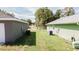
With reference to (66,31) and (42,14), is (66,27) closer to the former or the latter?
(66,31)

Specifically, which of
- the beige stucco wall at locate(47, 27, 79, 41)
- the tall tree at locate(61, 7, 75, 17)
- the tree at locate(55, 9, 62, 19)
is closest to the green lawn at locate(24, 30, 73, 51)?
the beige stucco wall at locate(47, 27, 79, 41)

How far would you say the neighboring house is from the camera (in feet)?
37.3

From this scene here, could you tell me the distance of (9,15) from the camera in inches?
488

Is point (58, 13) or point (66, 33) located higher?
point (58, 13)

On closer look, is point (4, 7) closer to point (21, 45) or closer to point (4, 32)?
point (4, 32)

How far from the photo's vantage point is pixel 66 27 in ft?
41.1

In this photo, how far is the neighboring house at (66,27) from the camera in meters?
11.4

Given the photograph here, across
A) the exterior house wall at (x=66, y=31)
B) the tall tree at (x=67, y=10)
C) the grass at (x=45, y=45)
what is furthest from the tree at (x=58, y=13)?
the grass at (x=45, y=45)

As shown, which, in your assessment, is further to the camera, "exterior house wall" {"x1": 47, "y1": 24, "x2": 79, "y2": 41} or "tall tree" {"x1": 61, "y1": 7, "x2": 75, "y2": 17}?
"tall tree" {"x1": 61, "y1": 7, "x2": 75, "y2": 17}

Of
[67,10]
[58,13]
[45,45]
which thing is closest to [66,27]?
[67,10]

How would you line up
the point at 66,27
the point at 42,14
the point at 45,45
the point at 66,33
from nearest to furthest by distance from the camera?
the point at 45,45 → the point at 42,14 → the point at 66,27 → the point at 66,33

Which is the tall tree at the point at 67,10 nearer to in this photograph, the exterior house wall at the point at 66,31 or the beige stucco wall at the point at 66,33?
the exterior house wall at the point at 66,31

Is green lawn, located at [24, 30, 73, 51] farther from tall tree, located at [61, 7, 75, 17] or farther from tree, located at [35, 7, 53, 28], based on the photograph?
tall tree, located at [61, 7, 75, 17]
